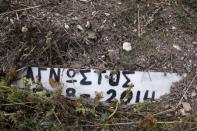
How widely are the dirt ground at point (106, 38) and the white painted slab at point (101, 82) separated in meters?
0.04

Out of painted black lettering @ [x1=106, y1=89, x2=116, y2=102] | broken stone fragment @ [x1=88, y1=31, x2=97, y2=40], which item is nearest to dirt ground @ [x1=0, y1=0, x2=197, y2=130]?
broken stone fragment @ [x1=88, y1=31, x2=97, y2=40]

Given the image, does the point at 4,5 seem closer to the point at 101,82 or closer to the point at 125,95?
the point at 101,82

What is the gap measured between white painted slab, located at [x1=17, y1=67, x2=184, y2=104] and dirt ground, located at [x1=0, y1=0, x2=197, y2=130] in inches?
1.4

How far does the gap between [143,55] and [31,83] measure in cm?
55

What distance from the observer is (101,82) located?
107 inches

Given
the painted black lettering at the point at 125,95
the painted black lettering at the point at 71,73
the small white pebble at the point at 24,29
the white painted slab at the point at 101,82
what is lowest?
the painted black lettering at the point at 125,95

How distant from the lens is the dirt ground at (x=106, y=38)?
8.96 ft

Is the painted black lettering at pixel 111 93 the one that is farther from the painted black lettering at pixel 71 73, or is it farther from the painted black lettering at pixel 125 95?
the painted black lettering at pixel 71 73

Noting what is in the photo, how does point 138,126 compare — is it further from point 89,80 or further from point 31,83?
point 31,83

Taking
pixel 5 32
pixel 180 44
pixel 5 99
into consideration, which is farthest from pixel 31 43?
pixel 180 44

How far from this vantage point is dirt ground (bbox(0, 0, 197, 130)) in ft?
8.96

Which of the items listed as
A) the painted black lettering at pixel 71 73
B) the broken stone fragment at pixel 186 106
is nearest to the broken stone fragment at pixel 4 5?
the painted black lettering at pixel 71 73

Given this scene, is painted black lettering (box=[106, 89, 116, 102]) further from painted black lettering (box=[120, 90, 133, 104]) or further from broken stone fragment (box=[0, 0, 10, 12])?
broken stone fragment (box=[0, 0, 10, 12])

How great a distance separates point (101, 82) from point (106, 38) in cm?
22
